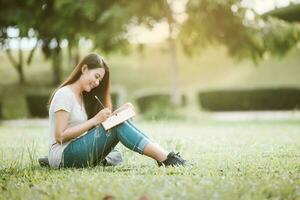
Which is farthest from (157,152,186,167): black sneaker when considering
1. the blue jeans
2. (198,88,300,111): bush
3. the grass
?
(198,88,300,111): bush

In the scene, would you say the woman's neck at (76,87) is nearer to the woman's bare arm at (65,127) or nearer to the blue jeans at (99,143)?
the woman's bare arm at (65,127)

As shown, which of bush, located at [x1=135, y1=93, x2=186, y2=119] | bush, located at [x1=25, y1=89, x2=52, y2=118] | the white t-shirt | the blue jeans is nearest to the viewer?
the blue jeans

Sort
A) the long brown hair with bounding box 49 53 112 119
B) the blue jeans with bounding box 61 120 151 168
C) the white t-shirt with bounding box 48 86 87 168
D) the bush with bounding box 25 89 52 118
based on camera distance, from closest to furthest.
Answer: the blue jeans with bounding box 61 120 151 168 → the white t-shirt with bounding box 48 86 87 168 → the long brown hair with bounding box 49 53 112 119 → the bush with bounding box 25 89 52 118

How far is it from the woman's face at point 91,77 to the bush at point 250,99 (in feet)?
64.0

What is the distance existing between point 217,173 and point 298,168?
97 centimetres

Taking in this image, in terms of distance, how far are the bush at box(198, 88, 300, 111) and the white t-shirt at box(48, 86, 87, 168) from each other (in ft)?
63.7

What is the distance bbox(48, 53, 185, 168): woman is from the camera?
6.02 meters

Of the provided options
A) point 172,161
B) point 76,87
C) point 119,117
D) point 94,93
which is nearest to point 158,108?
point 94,93

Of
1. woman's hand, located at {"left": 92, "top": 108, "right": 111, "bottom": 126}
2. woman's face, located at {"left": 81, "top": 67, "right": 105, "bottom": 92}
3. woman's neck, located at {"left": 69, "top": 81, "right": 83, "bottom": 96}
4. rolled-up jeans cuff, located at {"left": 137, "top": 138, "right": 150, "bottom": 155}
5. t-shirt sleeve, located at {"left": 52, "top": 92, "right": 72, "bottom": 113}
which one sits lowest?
rolled-up jeans cuff, located at {"left": 137, "top": 138, "right": 150, "bottom": 155}

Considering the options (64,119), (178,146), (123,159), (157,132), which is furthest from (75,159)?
(157,132)

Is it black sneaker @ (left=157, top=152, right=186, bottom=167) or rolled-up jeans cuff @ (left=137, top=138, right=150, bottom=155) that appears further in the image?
black sneaker @ (left=157, top=152, right=186, bottom=167)

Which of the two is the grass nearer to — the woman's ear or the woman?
the woman

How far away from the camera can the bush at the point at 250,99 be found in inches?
972

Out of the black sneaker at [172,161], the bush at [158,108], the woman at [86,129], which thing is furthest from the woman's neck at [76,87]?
the bush at [158,108]
